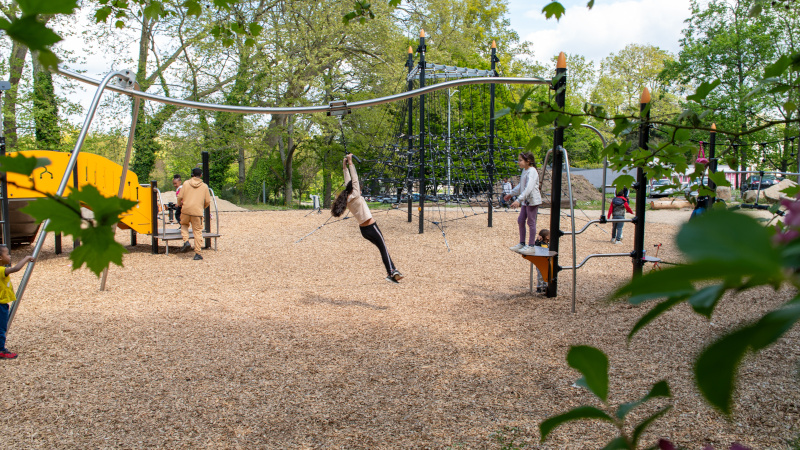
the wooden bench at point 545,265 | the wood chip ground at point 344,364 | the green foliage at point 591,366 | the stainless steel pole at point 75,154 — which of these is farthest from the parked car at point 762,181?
the green foliage at point 591,366

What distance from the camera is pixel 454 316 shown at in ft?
18.3

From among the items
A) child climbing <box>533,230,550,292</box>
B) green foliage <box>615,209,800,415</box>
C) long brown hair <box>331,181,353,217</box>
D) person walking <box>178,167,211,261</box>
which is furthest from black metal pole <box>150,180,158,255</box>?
green foliage <box>615,209,800,415</box>

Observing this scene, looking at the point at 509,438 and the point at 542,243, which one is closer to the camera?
the point at 509,438

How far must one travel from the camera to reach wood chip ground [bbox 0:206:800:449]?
2996 mm

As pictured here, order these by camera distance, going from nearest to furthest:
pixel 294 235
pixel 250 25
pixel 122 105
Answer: pixel 250 25, pixel 294 235, pixel 122 105

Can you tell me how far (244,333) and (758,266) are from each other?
16.6ft

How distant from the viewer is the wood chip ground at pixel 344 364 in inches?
118

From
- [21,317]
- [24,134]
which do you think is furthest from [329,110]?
[24,134]

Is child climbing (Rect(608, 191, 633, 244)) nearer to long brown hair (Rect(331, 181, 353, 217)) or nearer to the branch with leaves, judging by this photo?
long brown hair (Rect(331, 181, 353, 217))

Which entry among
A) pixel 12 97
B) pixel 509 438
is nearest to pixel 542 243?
pixel 509 438

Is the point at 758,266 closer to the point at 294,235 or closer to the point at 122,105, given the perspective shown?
the point at 294,235

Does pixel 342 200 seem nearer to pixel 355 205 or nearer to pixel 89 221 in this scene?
pixel 355 205

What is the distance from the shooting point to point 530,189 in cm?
779

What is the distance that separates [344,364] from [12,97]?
1972 cm
